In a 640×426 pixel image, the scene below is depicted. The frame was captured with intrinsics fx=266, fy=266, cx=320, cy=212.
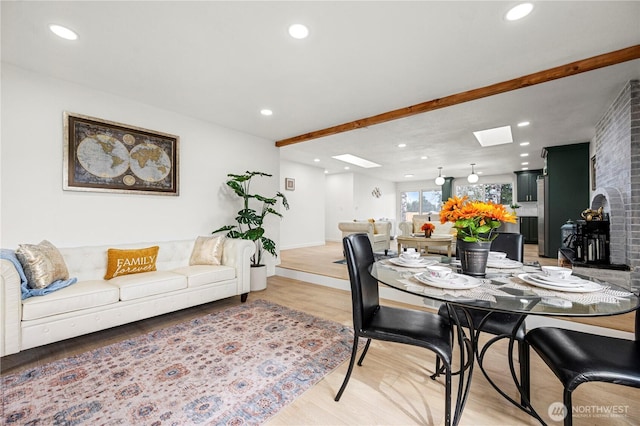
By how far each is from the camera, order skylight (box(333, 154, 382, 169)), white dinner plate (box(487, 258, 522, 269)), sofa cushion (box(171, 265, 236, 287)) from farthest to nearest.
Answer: skylight (box(333, 154, 382, 169))
sofa cushion (box(171, 265, 236, 287))
white dinner plate (box(487, 258, 522, 269))

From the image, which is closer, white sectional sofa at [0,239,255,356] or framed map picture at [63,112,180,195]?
white sectional sofa at [0,239,255,356]

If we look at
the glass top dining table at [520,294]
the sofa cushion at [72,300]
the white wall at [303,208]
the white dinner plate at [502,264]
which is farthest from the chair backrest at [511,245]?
the white wall at [303,208]

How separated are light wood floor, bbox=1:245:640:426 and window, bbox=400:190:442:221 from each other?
9115mm

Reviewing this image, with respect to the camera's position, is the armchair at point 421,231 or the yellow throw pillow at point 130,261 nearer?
the yellow throw pillow at point 130,261

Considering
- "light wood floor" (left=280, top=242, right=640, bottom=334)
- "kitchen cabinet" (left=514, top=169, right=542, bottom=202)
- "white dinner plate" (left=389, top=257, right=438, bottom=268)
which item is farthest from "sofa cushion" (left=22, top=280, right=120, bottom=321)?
"kitchen cabinet" (left=514, top=169, right=542, bottom=202)

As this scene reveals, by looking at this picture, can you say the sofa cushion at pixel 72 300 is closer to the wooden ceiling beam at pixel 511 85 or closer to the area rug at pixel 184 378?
the area rug at pixel 184 378

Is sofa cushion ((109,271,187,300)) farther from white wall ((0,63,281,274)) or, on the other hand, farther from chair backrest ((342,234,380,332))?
chair backrest ((342,234,380,332))

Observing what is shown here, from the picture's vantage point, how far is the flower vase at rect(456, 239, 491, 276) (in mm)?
1466

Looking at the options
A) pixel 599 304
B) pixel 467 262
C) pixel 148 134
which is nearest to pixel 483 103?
pixel 467 262

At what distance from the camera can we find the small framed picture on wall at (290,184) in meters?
7.11

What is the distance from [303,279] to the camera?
439 centimetres

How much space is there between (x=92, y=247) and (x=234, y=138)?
237cm

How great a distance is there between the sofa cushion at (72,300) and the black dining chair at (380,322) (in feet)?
6.95

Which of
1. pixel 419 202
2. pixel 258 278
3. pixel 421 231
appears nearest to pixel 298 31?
pixel 258 278
